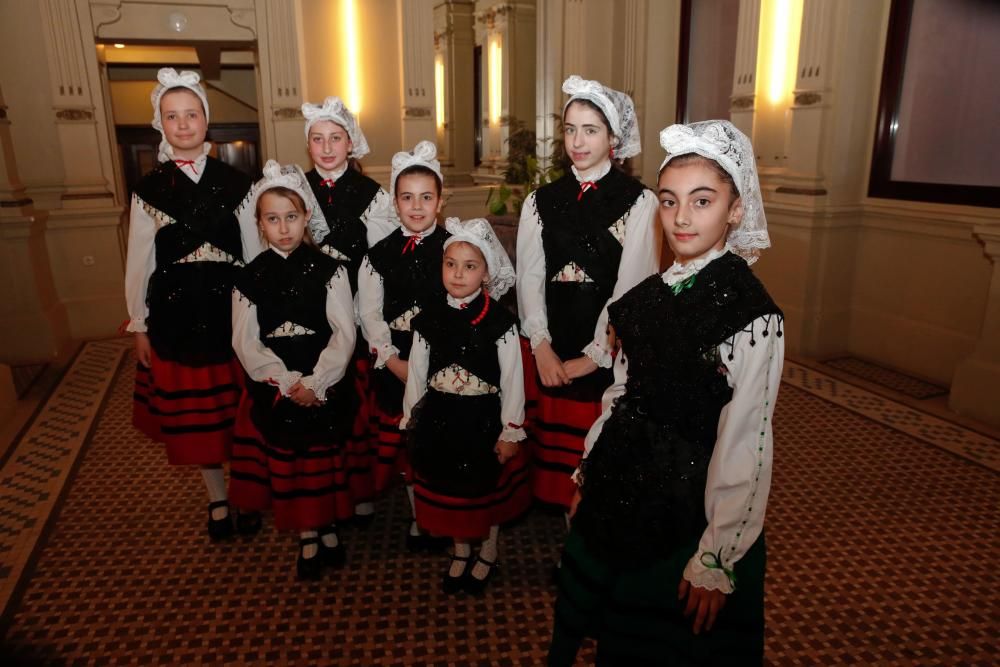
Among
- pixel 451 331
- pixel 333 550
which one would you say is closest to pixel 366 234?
pixel 451 331

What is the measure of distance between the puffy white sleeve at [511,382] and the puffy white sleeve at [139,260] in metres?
1.50

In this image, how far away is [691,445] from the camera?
1549mm

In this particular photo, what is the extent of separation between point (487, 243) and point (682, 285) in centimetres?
92

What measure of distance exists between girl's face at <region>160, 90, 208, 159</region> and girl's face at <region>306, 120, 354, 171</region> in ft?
1.41

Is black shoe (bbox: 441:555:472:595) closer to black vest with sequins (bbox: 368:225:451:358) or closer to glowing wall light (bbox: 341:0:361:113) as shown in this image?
black vest with sequins (bbox: 368:225:451:358)

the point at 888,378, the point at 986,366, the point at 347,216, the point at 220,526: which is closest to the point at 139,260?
the point at 347,216

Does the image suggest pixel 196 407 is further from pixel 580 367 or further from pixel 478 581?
pixel 580 367

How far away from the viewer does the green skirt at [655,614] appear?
1.55 metres

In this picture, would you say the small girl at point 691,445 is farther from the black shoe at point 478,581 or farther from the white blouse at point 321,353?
the white blouse at point 321,353

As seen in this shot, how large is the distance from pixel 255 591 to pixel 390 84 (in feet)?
19.5

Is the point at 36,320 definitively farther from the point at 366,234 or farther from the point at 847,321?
the point at 847,321

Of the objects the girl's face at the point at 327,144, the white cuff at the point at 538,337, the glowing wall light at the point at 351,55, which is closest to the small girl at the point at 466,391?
the white cuff at the point at 538,337

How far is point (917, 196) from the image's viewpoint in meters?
5.06

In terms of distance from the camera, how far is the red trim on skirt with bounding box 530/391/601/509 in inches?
98.1
